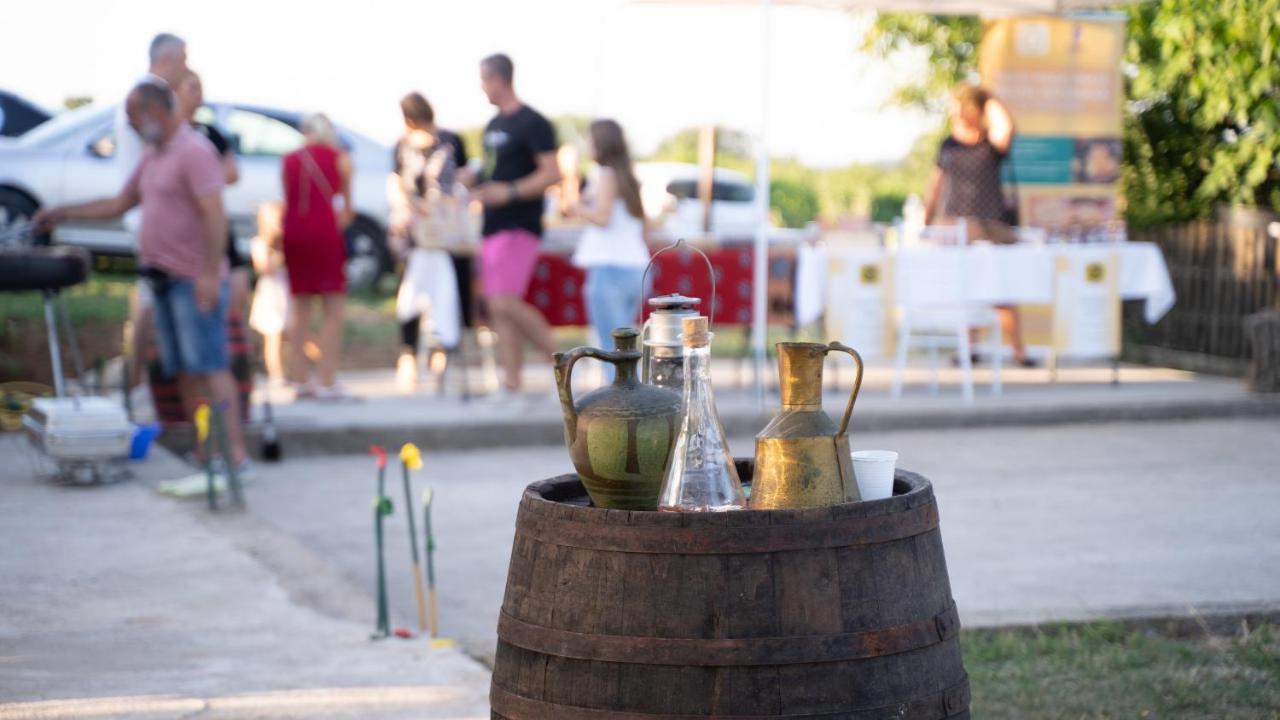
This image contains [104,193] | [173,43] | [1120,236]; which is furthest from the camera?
[104,193]

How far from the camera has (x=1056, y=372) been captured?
10641 millimetres

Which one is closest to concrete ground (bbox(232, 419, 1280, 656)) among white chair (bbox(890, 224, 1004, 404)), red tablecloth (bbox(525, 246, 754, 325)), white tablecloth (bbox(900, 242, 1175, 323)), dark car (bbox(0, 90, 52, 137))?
white chair (bbox(890, 224, 1004, 404))

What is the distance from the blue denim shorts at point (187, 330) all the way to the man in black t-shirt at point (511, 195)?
208 cm

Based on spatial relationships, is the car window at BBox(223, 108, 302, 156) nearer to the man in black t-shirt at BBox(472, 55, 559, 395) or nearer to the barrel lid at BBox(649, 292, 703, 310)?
the man in black t-shirt at BBox(472, 55, 559, 395)

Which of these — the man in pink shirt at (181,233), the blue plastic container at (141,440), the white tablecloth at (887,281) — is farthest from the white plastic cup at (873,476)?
the white tablecloth at (887,281)

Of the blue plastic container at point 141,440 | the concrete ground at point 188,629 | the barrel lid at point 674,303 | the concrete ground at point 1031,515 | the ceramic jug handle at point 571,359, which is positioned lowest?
the concrete ground at point 188,629

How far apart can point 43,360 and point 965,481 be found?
6.63m

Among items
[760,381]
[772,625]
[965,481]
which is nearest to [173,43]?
[760,381]

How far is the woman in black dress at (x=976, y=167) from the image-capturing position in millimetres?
9914

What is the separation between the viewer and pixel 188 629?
438 cm

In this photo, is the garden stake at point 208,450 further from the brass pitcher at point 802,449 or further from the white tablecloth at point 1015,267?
the white tablecloth at point 1015,267

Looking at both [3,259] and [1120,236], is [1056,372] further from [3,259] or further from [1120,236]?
[3,259]

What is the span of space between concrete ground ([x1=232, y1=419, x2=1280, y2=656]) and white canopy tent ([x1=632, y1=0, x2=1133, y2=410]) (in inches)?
29.0

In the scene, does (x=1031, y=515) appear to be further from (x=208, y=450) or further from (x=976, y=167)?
(x=976, y=167)
